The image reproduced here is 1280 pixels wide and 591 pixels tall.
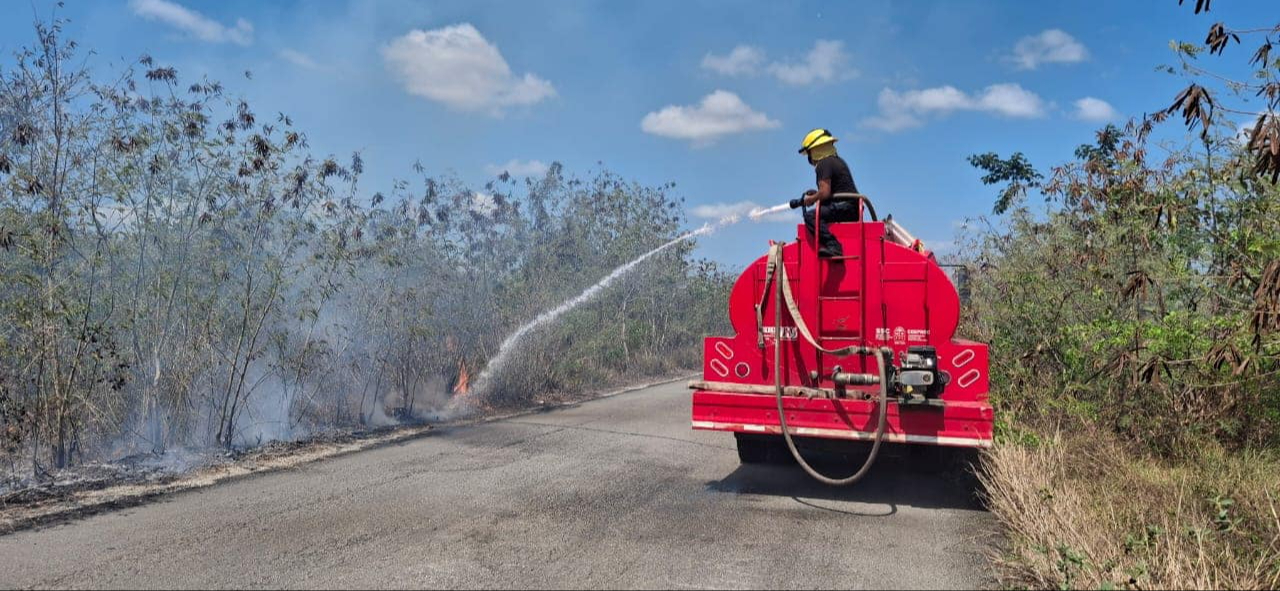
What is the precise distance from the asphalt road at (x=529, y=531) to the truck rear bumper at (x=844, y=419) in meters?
0.56

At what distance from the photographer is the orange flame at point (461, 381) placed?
1377 cm

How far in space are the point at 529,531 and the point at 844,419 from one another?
2659 millimetres

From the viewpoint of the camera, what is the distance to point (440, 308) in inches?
532

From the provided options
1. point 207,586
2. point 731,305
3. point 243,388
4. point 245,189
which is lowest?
point 207,586

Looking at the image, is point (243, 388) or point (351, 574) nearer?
point (351, 574)

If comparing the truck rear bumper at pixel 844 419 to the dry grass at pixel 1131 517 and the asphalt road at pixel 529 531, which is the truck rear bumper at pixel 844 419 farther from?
the asphalt road at pixel 529 531

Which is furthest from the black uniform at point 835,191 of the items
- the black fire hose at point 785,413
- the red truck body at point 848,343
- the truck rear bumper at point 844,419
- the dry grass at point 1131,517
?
the dry grass at point 1131,517

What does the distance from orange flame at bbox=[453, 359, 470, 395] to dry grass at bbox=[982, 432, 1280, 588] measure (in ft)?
29.1

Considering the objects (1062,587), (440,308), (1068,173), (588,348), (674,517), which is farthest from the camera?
(588,348)

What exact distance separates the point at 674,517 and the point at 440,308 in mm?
8164

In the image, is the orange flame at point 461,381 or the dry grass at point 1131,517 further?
the orange flame at point 461,381

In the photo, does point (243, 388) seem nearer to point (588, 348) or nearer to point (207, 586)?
point (207, 586)

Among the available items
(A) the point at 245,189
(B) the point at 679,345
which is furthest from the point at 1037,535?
(B) the point at 679,345

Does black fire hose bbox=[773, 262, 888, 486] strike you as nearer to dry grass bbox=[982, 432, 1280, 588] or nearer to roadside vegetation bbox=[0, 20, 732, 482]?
dry grass bbox=[982, 432, 1280, 588]
